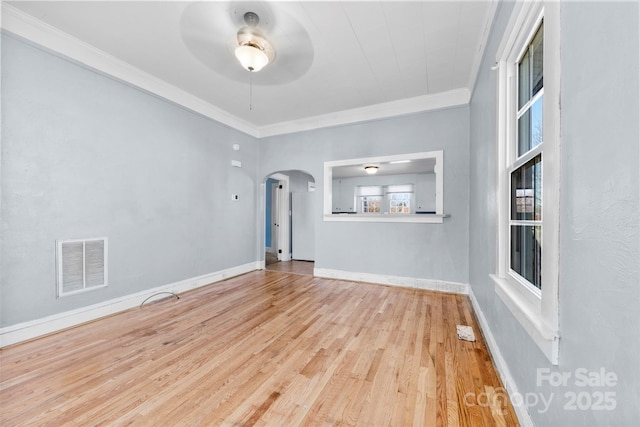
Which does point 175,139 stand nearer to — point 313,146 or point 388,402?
point 313,146

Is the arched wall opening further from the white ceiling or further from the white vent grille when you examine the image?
the white vent grille

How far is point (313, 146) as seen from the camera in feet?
15.2

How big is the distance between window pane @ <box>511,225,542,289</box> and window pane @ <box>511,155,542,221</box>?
0.25 feet

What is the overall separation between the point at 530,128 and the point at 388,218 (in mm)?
2637

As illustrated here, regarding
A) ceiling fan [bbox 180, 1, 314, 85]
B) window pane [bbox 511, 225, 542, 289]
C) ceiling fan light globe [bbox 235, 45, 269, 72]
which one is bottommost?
window pane [bbox 511, 225, 542, 289]

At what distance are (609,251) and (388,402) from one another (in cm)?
141

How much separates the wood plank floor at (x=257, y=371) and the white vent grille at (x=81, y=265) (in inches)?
16.4

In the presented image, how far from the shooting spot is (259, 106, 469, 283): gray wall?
3.63 metres

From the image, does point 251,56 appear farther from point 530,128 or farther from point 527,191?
point 527,191

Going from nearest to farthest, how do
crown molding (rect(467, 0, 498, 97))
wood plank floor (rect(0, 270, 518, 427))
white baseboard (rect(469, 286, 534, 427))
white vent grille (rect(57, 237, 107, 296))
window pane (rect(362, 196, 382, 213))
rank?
1. white baseboard (rect(469, 286, 534, 427))
2. wood plank floor (rect(0, 270, 518, 427))
3. crown molding (rect(467, 0, 498, 97))
4. white vent grille (rect(57, 237, 107, 296))
5. window pane (rect(362, 196, 382, 213))

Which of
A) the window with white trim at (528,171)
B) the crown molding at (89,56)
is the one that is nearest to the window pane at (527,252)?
the window with white trim at (528,171)

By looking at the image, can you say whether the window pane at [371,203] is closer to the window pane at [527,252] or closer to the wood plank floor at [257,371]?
the wood plank floor at [257,371]

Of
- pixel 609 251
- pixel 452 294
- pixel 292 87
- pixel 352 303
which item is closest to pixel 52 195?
pixel 292 87

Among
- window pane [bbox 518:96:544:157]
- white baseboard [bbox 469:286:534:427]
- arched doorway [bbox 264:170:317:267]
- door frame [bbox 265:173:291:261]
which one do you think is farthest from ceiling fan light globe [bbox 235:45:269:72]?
door frame [bbox 265:173:291:261]
